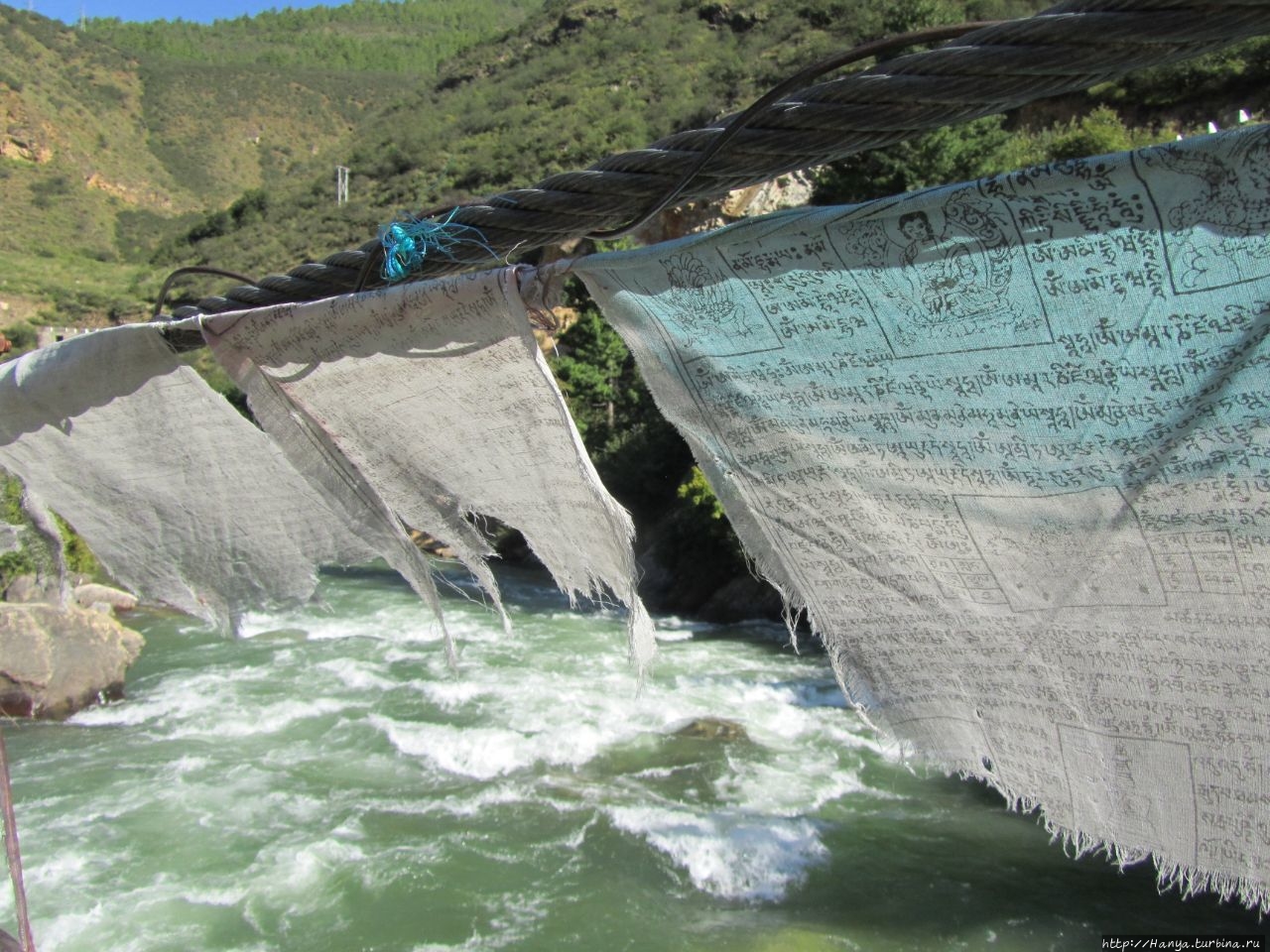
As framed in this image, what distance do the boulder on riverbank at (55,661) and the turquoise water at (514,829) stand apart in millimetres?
249

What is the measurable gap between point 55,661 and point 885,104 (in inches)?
369

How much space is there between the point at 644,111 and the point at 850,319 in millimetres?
32333

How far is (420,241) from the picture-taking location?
1.37 meters

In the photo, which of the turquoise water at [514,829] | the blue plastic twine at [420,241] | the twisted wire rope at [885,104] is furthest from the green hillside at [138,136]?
the twisted wire rope at [885,104]

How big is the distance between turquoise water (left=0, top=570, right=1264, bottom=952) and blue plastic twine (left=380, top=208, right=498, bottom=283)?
185 inches

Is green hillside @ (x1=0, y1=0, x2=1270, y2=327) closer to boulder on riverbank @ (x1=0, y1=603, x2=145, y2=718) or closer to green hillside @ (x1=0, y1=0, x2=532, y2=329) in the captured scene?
green hillside @ (x1=0, y1=0, x2=532, y2=329)

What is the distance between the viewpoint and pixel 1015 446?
1004mm

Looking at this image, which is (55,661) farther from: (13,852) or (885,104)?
(885,104)

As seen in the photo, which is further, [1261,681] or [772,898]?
[772,898]

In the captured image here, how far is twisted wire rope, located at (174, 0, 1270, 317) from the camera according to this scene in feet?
2.68

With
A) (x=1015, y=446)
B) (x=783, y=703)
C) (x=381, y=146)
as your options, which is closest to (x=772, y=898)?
(x=783, y=703)

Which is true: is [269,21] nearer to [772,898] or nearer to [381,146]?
[381,146]

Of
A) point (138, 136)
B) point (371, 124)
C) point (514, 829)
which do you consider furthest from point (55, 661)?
point (138, 136)

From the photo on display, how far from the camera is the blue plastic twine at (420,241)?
1326mm
